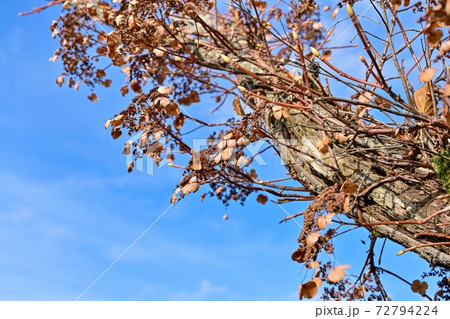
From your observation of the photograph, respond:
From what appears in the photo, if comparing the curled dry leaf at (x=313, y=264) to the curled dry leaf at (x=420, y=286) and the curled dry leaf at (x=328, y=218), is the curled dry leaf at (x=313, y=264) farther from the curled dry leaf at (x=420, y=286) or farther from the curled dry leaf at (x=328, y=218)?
the curled dry leaf at (x=420, y=286)

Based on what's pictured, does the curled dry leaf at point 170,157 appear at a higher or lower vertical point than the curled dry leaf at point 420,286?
higher

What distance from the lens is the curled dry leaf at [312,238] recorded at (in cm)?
190

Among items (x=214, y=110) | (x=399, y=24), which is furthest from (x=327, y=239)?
(x=214, y=110)

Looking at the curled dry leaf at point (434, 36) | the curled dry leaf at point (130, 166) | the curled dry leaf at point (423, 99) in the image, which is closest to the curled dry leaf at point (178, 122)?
the curled dry leaf at point (130, 166)

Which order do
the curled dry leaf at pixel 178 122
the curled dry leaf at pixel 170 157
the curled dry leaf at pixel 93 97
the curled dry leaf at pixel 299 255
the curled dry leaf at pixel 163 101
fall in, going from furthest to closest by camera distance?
the curled dry leaf at pixel 93 97
the curled dry leaf at pixel 170 157
the curled dry leaf at pixel 178 122
the curled dry leaf at pixel 163 101
the curled dry leaf at pixel 299 255

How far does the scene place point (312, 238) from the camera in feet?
6.25

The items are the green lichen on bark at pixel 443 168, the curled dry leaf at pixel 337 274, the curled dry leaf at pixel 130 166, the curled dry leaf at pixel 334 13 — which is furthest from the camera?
the curled dry leaf at pixel 334 13

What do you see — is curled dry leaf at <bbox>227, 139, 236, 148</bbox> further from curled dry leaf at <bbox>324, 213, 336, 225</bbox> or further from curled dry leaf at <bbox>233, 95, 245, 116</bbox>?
curled dry leaf at <bbox>324, 213, 336, 225</bbox>

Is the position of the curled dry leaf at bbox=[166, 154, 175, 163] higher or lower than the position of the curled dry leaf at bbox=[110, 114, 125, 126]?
higher

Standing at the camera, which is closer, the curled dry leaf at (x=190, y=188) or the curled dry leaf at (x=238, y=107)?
the curled dry leaf at (x=190, y=188)

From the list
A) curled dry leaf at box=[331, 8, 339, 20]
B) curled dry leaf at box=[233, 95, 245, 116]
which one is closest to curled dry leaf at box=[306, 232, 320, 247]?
curled dry leaf at box=[233, 95, 245, 116]

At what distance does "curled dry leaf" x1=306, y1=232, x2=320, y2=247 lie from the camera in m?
1.90

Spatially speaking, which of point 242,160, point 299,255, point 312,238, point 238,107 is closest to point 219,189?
point 242,160

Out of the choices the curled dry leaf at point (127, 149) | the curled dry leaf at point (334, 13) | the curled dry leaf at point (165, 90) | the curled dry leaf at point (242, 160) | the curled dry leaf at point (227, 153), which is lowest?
the curled dry leaf at point (227, 153)
